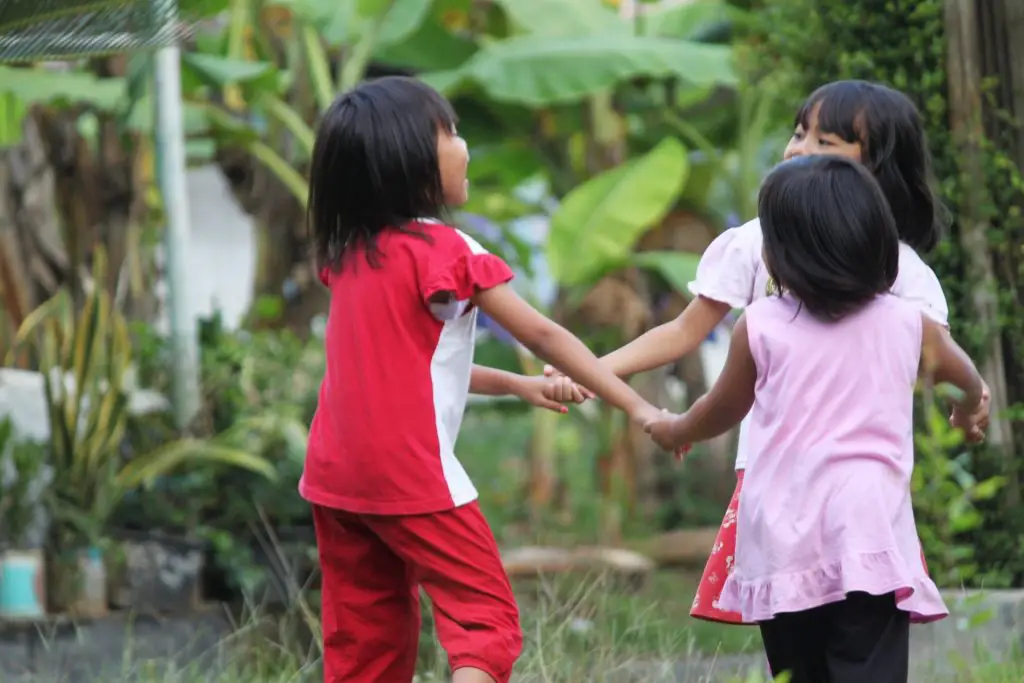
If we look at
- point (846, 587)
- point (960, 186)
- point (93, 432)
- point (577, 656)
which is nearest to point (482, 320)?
point (93, 432)

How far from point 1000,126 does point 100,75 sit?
4.55 meters

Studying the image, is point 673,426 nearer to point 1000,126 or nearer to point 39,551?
point 1000,126

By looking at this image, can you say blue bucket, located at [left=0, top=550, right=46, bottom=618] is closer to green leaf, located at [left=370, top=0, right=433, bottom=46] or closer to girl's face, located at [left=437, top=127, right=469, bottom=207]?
green leaf, located at [left=370, top=0, right=433, bottom=46]

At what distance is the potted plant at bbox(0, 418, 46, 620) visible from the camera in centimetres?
560

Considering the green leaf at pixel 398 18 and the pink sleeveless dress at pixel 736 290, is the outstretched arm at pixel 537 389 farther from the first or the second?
the green leaf at pixel 398 18

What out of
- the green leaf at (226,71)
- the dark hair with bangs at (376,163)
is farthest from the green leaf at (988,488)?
the green leaf at (226,71)

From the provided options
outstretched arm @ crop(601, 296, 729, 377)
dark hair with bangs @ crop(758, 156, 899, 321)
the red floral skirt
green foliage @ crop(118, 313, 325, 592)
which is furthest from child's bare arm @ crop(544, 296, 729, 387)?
green foliage @ crop(118, 313, 325, 592)

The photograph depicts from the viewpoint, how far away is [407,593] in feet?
10.3

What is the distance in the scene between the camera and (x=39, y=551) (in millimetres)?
5758

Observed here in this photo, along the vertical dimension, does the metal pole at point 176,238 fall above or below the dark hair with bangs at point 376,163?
below

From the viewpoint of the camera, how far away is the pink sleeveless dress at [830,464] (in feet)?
8.36

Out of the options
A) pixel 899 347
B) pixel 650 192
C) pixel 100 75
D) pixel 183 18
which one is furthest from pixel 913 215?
pixel 100 75

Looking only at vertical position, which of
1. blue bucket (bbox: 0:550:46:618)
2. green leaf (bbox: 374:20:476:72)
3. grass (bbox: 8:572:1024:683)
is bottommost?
blue bucket (bbox: 0:550:46:618)

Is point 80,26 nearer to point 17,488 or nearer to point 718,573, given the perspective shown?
point 17,488
